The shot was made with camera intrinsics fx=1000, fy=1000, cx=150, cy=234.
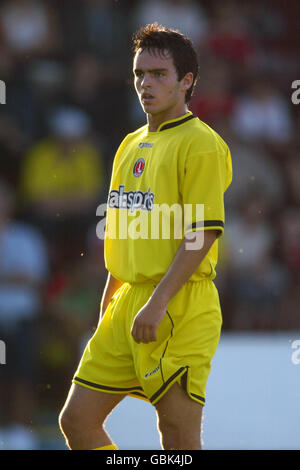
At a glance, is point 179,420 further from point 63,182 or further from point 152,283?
point 63,182

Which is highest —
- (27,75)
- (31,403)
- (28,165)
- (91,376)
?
(27,75)

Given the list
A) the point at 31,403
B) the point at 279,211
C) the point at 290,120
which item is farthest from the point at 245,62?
the point at 31,403

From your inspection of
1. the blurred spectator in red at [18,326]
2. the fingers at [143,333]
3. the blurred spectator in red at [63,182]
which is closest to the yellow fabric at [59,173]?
the blurred spectator in red at [63,182]

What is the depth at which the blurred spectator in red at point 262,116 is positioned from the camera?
922cm

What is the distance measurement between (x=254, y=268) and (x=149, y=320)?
14.7 feet

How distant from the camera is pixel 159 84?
393cm

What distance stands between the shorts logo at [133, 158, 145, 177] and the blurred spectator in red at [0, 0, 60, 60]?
5767 millimetres

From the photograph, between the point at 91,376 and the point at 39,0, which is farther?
the point at 39,0
